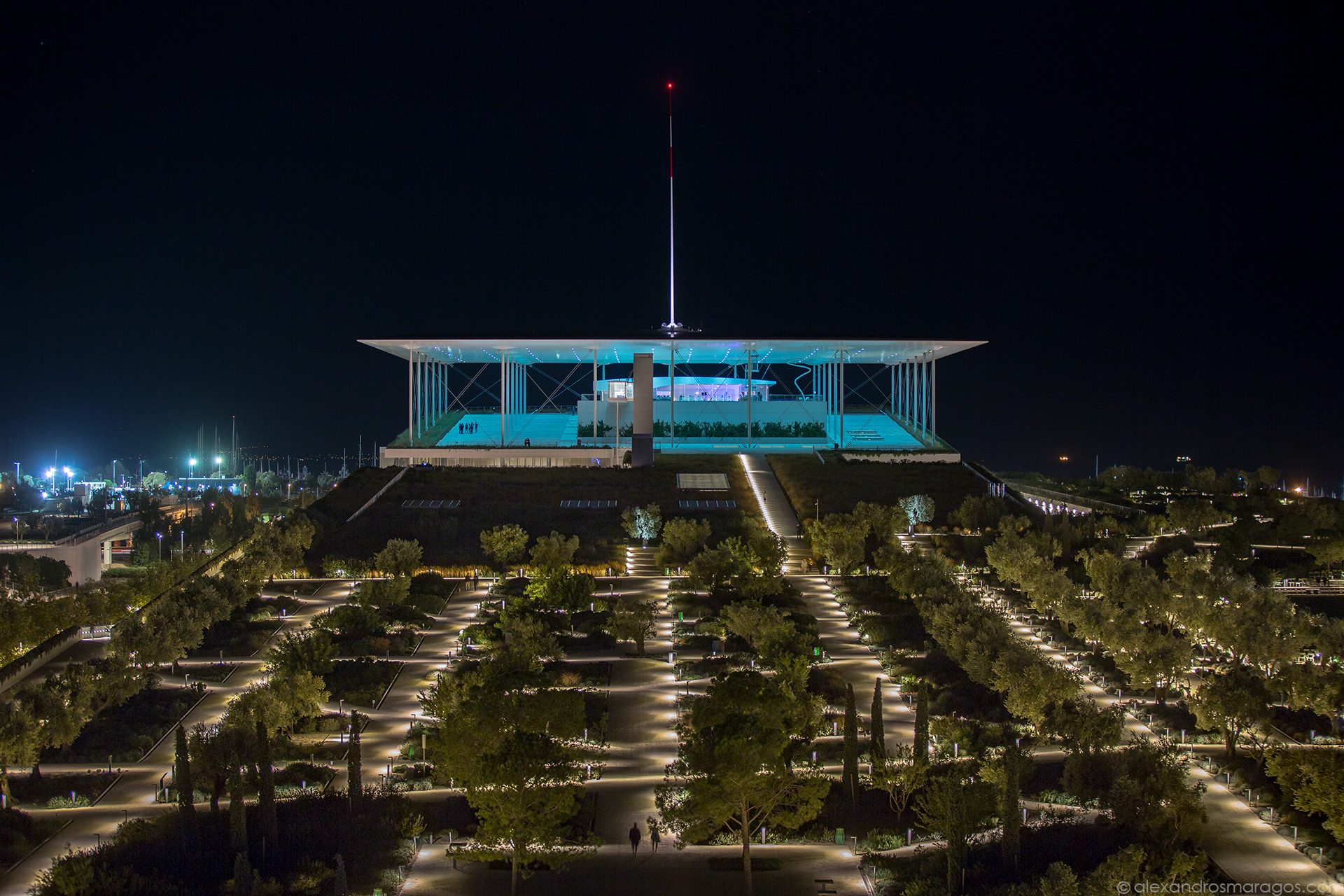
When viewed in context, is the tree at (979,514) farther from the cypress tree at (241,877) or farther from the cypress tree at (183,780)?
the cypress tree at (241,877)

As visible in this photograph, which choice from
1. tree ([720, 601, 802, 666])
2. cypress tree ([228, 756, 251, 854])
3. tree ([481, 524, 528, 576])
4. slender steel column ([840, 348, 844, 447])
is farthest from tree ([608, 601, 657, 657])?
slender steel column ([840, 348, 844, 447])

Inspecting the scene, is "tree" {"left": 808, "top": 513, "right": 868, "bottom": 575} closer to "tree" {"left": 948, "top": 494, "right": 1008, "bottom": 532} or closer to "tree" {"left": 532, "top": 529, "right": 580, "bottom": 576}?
"tree" {"left": 948, "top": 494, "right": 1008, "bottom": 532}

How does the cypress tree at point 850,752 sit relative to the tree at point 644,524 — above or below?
below

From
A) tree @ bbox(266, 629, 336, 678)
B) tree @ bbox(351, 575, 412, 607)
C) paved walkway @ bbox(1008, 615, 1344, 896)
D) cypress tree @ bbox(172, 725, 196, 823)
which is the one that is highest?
tree @ bbox(351, 575, 412, 607)

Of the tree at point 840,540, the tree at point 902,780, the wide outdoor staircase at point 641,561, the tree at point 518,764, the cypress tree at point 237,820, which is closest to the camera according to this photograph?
the tree at point 518,764

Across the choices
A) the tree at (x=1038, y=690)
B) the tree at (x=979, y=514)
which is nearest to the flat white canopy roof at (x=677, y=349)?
the tree at (x=979, y=514)
